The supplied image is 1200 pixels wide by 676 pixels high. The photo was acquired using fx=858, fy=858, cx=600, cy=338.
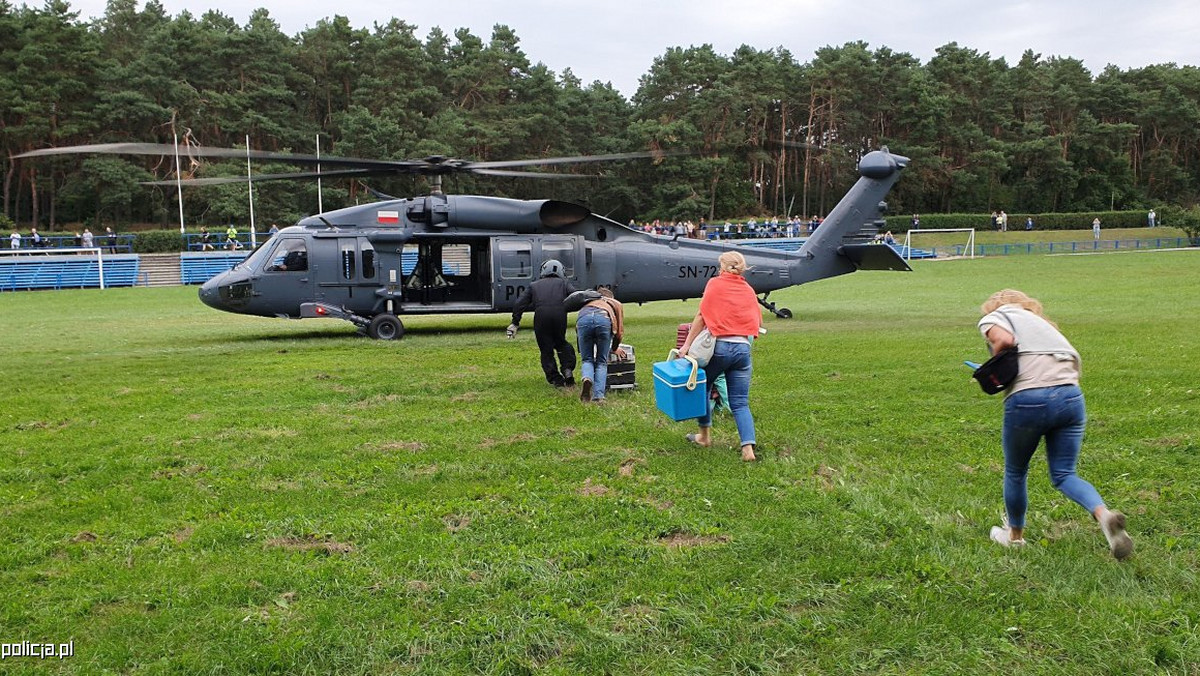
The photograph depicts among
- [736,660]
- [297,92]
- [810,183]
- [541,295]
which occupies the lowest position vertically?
[736,660]

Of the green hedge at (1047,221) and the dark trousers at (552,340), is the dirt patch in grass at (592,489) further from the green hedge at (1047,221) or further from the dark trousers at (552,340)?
the green hedge at (1047,221)

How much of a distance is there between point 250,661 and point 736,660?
214 cm

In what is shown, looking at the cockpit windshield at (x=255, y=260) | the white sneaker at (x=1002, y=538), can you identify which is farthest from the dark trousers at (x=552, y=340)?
the cockpit windshield at (x=255, y=260)

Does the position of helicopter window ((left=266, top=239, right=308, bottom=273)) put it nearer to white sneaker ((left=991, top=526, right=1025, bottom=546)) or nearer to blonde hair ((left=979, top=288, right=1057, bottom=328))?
blonde hair ((left=979, top=288, right=1057, bottom=328))

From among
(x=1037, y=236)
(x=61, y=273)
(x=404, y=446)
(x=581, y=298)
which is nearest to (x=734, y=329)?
(x=404, y=446)

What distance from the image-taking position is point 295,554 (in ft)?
16.5

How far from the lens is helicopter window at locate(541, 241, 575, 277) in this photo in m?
17.6

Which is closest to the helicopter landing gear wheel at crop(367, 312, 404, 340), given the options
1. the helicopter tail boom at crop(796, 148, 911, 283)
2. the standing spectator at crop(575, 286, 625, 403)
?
the standing spectator at crop(575, 286, 625, 403)

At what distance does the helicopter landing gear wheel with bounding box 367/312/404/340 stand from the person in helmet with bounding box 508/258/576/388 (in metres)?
6.86

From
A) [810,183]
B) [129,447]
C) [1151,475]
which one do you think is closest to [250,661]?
[129,447]

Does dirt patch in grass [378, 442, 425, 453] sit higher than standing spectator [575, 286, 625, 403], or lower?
lower

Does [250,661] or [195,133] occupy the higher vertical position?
[195,133]

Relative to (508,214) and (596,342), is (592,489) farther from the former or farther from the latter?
(508,214)

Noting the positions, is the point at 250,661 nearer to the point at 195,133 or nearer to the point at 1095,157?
the point at 195,133
